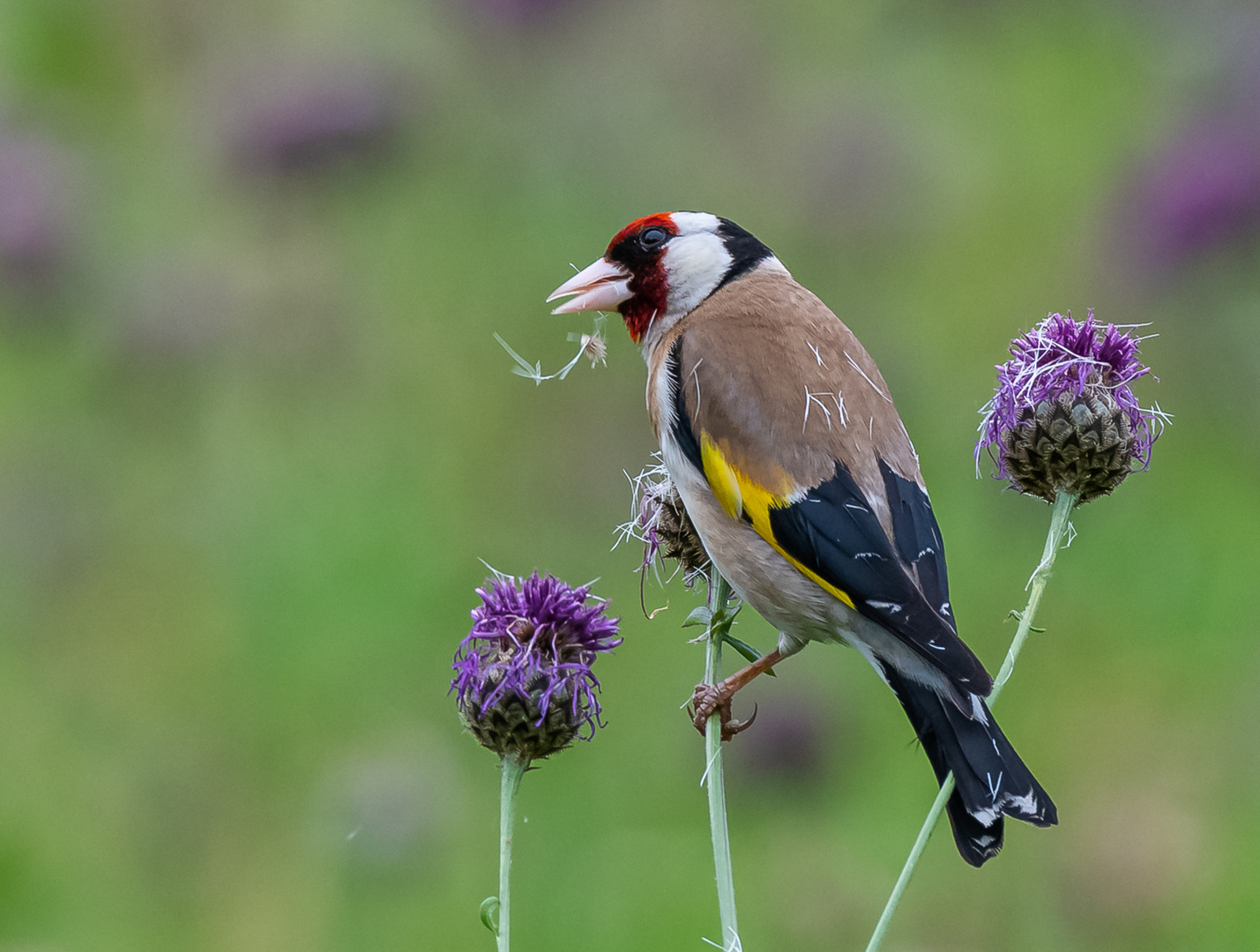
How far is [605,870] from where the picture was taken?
5.54 m

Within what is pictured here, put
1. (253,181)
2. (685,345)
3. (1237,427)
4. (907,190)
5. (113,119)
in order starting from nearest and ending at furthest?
(685,345) → (1237,427) → (253,181) → (907,190) → (113,119)

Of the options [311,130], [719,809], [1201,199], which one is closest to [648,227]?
[719,809]

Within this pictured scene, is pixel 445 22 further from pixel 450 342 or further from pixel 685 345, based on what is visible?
pixel 685 345

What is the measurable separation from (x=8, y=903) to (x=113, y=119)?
184 inches

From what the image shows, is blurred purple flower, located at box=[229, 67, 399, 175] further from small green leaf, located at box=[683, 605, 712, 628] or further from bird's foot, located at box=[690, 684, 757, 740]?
small green leaf, located at box=[683, 605, 712, 628]

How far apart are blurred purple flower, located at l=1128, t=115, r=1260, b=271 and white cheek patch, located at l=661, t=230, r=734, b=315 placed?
368cm

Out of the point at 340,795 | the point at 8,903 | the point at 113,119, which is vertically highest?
the point at 113,119

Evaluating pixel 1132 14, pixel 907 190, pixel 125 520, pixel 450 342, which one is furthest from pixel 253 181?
pixel 1132 14

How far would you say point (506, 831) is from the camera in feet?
8.59

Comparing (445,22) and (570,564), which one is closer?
(570,564)

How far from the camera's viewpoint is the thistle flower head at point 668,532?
352 cm

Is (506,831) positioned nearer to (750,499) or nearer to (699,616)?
(699,616)

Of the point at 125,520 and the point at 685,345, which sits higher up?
the point at 685,345

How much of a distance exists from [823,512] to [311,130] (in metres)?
4.79
